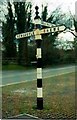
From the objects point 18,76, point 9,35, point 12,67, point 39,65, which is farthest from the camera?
point 9,35

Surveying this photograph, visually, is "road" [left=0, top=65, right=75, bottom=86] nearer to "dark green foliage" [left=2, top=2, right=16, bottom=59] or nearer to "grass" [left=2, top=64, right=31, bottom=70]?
"grass" [left=2, top=64, right=31, bottom=70]

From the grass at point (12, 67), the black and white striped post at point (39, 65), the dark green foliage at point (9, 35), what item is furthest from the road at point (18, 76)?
the dark green foliage at point (9, 35)

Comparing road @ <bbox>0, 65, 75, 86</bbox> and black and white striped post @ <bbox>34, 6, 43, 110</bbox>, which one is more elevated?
black and white striped post @ <bbox>34, 6, 43, 110</bbox>

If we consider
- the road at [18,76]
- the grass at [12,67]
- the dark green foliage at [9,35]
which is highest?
the dark green foliage at [9,35]

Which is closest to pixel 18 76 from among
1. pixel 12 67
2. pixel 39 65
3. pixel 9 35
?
pixel 12 67

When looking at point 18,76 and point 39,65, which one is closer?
point 39,65

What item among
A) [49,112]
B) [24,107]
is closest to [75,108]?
[49,112]

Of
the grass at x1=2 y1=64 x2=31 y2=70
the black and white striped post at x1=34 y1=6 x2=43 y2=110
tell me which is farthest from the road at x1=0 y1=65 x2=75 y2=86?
the black and white striped post at x1=34 y1=6 x2=43 y2=110

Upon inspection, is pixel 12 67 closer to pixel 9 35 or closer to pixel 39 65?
pixel 9 35

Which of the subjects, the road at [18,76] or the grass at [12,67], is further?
the grass at [12,67]

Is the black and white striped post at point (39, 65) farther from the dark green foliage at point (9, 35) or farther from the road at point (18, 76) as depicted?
the dark green foliage at point (9, 35)

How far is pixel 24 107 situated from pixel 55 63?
1554 centimetres

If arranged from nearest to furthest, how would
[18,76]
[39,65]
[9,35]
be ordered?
[39,65]
[18,76]
[9,35]

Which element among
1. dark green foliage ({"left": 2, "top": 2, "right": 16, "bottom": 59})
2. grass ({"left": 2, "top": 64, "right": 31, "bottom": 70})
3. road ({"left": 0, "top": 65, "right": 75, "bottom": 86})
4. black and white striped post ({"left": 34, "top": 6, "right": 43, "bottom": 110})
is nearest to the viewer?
black and white striped post ({"left": 34, "top": 6, "right": 43, "bottom": 110})
